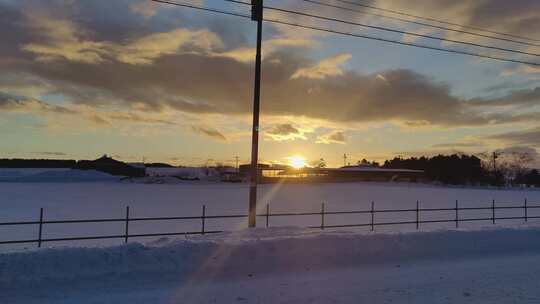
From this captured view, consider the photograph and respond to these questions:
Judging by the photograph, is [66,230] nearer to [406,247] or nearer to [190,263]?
[190,263]

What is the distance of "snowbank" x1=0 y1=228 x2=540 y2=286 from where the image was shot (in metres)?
8.66

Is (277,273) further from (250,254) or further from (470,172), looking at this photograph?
(470,172)

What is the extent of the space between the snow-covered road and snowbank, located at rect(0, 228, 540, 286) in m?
0.02

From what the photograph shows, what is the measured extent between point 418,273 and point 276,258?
10.4 ft

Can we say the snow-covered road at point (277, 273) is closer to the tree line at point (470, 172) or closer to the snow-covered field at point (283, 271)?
the snow-covered field at point (283, 271)

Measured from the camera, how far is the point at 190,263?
9.75 m

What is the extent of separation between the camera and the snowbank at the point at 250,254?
28.4ft

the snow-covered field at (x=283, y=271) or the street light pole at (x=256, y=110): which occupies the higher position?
the street light pole at (x=256, y=110)

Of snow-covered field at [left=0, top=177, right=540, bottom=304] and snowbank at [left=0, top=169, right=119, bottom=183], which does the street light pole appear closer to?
snow-covered field at [left=0, top=177, right=540, bottom=304]

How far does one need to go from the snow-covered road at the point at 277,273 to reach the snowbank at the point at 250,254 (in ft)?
0.07

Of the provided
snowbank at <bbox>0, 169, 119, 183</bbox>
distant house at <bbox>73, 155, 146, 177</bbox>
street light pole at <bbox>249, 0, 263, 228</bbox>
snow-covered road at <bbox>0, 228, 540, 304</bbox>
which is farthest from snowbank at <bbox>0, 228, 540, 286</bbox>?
distant house at <bbox>73, 155, 146, 177</bbox>

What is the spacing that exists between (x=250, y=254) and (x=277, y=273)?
4.15 ft

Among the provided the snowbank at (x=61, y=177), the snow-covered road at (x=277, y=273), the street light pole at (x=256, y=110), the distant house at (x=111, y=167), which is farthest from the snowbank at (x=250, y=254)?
the distant house at (x=111, y=167)

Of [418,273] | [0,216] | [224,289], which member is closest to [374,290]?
[418,273]
